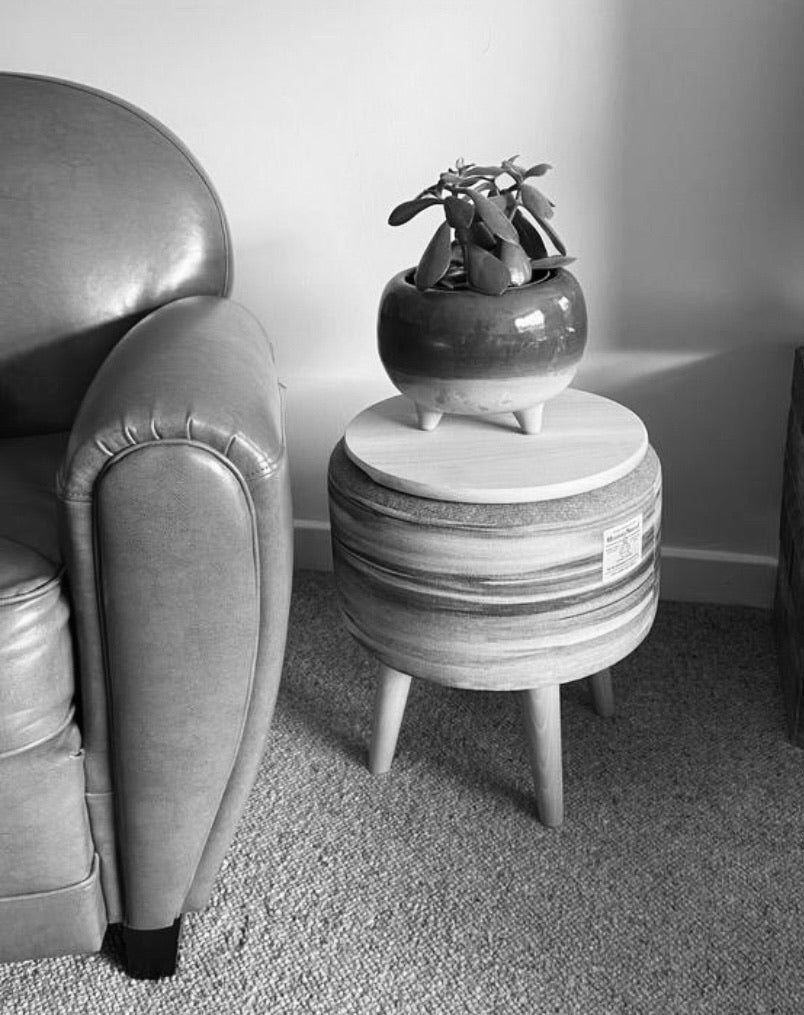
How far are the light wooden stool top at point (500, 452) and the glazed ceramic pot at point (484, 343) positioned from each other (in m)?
0.04

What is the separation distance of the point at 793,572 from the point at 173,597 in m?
0.89

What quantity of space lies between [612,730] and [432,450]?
1.66 ft

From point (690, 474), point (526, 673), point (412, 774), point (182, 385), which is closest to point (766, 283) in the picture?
point (690, 474)

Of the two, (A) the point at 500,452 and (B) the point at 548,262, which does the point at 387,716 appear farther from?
(B) the point at 548,262

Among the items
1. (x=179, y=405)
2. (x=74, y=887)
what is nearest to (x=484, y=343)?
(x=179, y=405)

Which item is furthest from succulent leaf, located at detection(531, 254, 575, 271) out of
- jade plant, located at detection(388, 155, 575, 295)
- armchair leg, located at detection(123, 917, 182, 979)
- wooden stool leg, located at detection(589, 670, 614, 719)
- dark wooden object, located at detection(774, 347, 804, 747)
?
armchair leg, located at detection(123, 917, 182, 979)

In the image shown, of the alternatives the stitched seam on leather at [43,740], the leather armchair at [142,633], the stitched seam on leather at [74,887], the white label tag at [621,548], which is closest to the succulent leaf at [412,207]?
the leather armchair at [142,633]

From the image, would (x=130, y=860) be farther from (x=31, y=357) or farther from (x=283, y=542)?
(x=31, y=357)

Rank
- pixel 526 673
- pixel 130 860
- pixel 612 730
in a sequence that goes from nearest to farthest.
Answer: pixel 130 860
pixel 526 673
pixel 612 730

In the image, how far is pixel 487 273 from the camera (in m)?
1.23

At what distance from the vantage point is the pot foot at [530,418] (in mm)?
1320

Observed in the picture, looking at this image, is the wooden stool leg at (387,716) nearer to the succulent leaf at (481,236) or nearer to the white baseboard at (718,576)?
the succulent leaf at (481,236)

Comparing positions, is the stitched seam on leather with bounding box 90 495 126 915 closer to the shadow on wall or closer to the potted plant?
the potted plant

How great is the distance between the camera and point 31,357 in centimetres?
147
